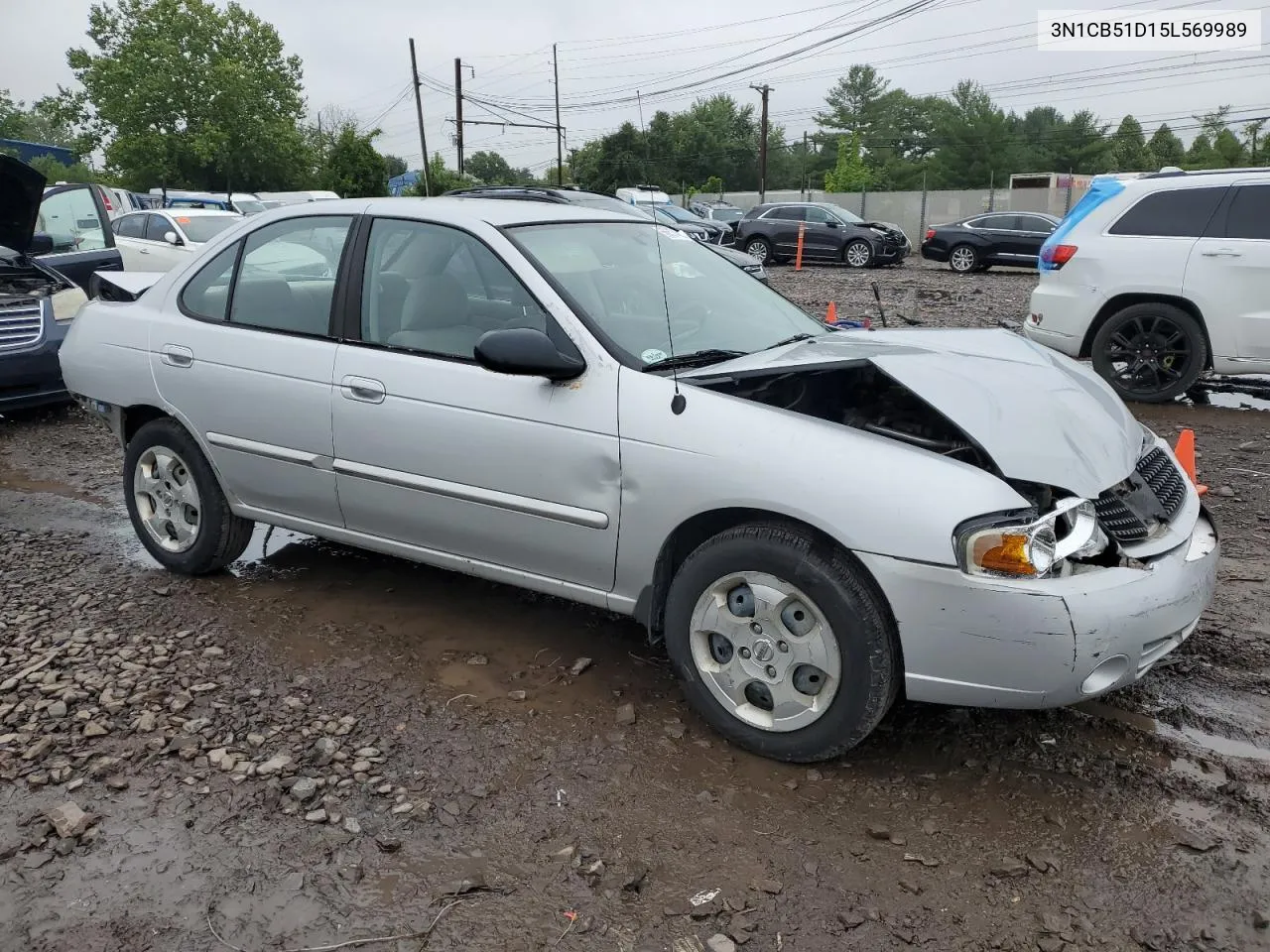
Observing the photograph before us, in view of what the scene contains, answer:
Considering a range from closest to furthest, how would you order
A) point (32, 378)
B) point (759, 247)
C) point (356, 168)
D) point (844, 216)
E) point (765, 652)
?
point (765, 652), point (32, 378), point (844, 216), point (759, 247), point (356, 168)

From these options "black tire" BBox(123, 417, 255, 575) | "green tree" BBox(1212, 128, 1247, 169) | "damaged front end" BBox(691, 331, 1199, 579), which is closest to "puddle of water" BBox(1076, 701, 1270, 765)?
"damaged front end" BBox(691, 331, 1199, 579)

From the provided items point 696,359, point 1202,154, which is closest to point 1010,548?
point 696,359

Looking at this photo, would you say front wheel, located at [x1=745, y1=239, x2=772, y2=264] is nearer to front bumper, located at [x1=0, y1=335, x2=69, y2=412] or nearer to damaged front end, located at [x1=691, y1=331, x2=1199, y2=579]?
front bumper, located at [x1=0, y1=335, x2=69, y2=412]

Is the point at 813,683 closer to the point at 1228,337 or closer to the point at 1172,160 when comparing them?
the point at 1228,337

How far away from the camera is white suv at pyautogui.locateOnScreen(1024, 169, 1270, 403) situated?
780 centimetres

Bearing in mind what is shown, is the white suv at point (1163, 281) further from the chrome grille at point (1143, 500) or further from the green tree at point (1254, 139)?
the green tree at point (1254, 139)

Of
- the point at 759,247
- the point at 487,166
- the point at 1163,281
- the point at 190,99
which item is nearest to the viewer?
the point at 1163,281

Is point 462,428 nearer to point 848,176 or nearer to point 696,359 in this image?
point 696,359

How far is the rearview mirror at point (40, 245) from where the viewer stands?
28.6 feet

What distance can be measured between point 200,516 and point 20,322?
4.54 m

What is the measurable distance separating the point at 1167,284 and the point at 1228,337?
605 mm

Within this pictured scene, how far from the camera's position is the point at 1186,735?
11.1ft

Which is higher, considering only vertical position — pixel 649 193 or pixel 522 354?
pixel 649 193

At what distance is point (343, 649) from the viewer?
408 cm
